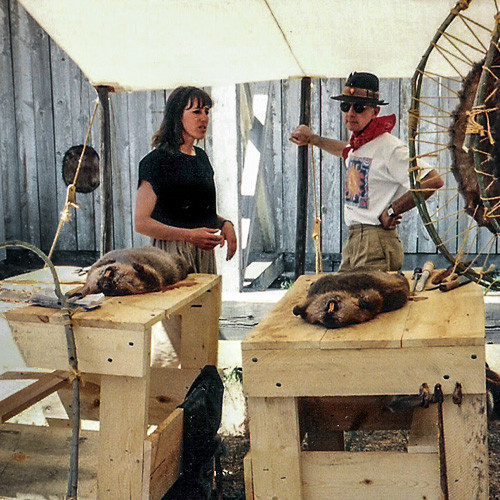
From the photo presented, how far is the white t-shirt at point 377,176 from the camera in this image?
3779 millimetres

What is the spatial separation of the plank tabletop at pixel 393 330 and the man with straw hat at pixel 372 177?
2.88 ft

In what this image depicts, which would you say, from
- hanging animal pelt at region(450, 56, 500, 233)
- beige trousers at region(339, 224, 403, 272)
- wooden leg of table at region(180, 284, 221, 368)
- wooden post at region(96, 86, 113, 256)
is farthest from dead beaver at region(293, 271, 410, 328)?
wooden post at region(96, 86, 113, 256)

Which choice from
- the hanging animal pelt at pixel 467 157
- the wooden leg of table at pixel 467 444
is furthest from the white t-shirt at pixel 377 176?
the wooden leg of table at pixel 467 444

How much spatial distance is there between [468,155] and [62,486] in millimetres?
2092

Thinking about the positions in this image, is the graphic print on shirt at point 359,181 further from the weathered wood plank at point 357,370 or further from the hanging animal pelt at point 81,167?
the hanging animal pelt at point 81,167

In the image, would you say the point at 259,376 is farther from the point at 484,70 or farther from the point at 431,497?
the point at 484,70

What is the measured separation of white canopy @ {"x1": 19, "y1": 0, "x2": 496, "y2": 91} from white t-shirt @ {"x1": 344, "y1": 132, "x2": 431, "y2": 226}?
569mm

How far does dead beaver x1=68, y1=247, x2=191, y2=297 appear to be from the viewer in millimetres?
3203

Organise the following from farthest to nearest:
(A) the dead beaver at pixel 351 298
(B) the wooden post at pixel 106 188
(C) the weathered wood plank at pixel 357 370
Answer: (B) the wooden post at pixel 106 188
(A) the dead beaver at pixel 351 298
(C) the weathered wood plank at pixel 357 370

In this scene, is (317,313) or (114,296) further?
(114,296)

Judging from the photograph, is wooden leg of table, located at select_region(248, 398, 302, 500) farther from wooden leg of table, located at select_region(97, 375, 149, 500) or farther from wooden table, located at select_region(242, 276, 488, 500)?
wooden leg of table, located at select_region(97, 375, 149, 500)

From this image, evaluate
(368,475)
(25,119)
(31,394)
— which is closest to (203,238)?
(31,394)

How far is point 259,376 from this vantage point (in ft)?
8.27

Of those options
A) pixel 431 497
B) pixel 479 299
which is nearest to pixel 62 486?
pixel 431 497
